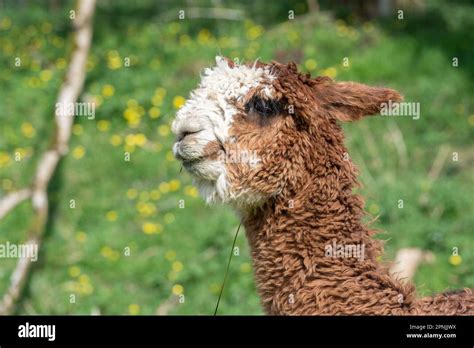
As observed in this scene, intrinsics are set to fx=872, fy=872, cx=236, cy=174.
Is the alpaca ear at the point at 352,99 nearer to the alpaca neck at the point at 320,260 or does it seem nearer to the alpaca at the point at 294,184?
the alpaca at the point at 294,184

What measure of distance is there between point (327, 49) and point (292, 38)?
366 millimetres

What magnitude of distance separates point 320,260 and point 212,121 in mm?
603

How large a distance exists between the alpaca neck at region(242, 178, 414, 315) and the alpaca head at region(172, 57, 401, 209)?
8 centimetres

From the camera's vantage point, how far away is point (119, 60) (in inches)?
325

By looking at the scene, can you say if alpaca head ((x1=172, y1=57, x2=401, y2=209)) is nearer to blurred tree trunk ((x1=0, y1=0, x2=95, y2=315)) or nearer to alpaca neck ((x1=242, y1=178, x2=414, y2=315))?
alpaca neck ((x1=242, y1=178, x2=414, y2=315))

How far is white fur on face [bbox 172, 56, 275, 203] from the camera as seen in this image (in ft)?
9.76

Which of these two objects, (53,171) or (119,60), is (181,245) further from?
(119,60)

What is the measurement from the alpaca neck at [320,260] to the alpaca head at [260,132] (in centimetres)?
8

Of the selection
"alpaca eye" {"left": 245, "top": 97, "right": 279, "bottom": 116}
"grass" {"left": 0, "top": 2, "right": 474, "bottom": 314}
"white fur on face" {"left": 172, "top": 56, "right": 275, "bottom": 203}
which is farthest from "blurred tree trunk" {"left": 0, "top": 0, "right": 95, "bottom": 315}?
"alpaca eye" {"left": 245, "top": 97, "right": 279, "bottom": 116}

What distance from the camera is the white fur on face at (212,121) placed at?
2975 mm

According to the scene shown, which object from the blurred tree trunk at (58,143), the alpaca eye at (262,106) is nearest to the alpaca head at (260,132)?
the alpaca eye at (262,106)
